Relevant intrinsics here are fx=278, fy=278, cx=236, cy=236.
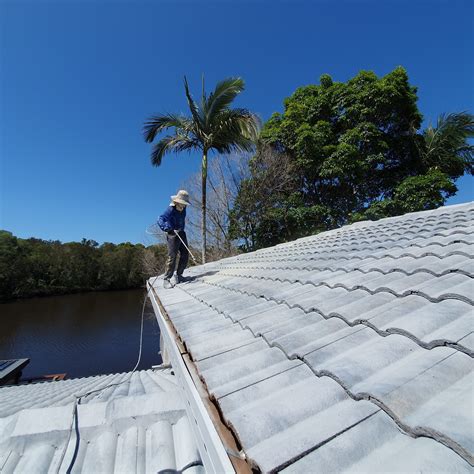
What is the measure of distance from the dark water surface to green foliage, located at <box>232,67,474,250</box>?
10.9m

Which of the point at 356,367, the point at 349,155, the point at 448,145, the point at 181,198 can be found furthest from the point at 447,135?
the point at 356,367

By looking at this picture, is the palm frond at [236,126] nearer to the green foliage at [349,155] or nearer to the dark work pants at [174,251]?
the green foliage at [349,155]

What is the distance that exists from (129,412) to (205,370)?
28.0 inches

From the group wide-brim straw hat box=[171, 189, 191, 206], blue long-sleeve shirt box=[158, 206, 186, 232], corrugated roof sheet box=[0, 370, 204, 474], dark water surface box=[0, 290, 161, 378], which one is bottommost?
dark water surface box=[0, 290, 161, 378]

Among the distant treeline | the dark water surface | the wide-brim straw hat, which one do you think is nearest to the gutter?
the wide-brim straw hat

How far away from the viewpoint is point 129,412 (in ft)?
5.82

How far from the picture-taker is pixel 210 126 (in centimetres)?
1055

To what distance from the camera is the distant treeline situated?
34.7 metres

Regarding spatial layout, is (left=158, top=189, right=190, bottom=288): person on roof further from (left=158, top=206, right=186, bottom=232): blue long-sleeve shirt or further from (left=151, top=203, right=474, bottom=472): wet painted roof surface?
(left=151, top=203, right=474, bottom=472): wet painted roof surface

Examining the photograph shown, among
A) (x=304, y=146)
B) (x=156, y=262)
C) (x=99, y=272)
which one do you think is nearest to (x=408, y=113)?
(x=304, y=146)

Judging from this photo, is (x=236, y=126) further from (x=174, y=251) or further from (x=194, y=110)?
(x=174, y=251)

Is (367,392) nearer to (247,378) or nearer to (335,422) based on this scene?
(335,422)

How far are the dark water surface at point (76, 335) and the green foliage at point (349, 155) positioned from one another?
35.7 feet

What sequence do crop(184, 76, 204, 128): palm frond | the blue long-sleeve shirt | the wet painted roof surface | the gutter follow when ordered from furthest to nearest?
crop(184, 76, 204, 128): palm frond, the blue long-sleeve shirt, the gutter, the wet painted roof surface
